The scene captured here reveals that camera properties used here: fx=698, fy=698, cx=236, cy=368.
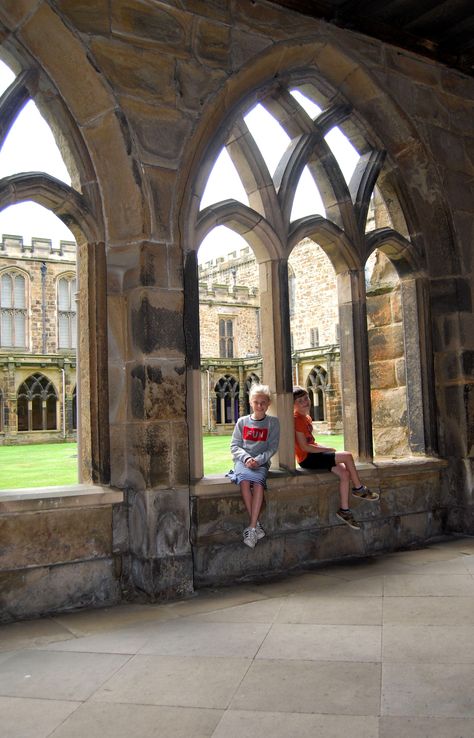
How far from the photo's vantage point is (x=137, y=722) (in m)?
1.98

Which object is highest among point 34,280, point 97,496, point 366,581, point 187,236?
point 34,280

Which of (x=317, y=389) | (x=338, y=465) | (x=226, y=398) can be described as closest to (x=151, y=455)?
(x=338, y=465)

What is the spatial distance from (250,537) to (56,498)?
3.30 feet

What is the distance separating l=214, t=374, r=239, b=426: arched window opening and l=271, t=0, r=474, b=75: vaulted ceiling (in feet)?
65.3

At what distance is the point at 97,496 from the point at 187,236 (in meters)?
1.41

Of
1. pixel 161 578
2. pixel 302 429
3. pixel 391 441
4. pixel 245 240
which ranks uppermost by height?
pixel 245 240

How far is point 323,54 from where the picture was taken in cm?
425

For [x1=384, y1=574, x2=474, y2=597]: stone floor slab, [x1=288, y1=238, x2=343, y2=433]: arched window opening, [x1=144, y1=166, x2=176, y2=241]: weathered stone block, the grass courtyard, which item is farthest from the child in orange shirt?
[x1=288, y1=238, x2=343, y2=433]: arched window opening

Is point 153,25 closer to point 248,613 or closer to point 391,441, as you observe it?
point 248,613

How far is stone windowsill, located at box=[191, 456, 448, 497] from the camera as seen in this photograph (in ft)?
11.9

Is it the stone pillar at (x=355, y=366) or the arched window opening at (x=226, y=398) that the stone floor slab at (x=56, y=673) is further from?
the arched window opening at (x=226, y=398)

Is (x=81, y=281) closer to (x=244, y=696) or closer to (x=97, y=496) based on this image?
(x=97, y=496)

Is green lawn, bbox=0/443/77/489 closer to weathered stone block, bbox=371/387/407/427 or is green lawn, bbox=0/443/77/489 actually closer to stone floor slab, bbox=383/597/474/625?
weathered stone block, bbox=371/387/407/427

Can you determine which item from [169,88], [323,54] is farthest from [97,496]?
[323,54]
